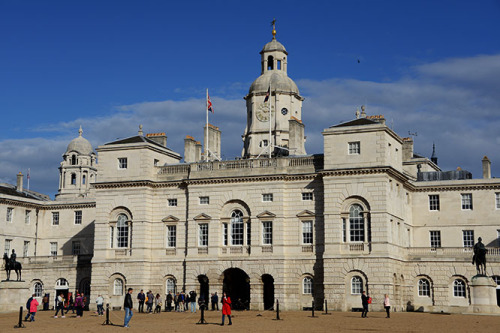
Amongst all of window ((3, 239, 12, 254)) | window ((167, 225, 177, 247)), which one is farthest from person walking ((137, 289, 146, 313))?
window ((3, 239, 12, 254))

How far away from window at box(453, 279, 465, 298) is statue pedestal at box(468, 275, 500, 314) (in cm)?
901

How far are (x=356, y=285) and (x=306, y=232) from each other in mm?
5577

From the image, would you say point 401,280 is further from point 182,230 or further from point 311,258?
point 182,230

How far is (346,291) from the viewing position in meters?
50.8

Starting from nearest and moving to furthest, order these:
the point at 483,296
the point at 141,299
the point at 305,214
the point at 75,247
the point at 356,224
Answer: the point at 483,296 < the point at 141,299 < the point at 356,224 < the point at 305,214 < the point at 75,247

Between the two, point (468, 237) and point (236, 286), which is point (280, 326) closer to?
point (236, 286)

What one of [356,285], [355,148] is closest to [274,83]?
[355,148]

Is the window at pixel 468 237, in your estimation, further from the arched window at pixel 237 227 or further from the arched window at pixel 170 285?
the arched window at pixel 170 285

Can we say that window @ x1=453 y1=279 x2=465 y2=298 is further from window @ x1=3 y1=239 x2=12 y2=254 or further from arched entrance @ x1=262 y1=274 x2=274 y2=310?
window @ x1=3 y1=239 x2=12 y2=254

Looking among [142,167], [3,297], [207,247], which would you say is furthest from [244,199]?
[3,297]

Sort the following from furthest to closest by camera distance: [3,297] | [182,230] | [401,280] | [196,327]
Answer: [182,230], [401,280], [3,297], [196,327]

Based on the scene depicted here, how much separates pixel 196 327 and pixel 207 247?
20606 millimetres

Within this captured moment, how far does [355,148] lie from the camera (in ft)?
172

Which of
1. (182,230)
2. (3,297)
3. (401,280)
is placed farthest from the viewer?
(182,230)
